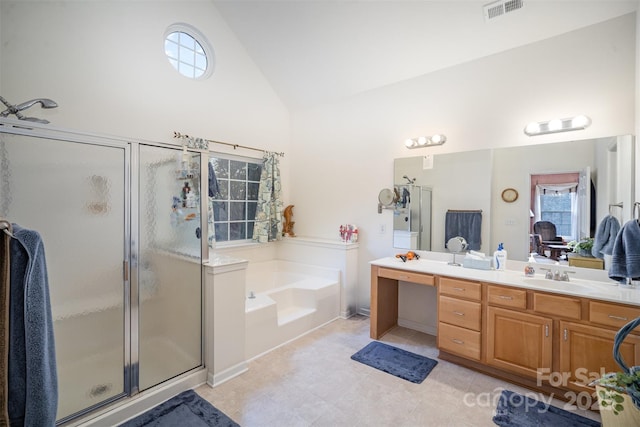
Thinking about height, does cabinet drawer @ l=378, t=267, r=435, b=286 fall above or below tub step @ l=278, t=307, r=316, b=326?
above

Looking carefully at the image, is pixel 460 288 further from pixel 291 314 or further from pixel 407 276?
pixel 291 314

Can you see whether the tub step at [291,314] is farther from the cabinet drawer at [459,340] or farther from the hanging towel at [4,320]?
the hanging towel at [4,320]

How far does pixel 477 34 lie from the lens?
2.68 m

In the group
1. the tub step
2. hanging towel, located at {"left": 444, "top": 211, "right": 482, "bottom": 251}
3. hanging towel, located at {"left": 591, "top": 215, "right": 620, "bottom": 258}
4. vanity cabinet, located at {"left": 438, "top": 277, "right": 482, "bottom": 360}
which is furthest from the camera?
the tub step

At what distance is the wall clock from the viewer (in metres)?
2.71

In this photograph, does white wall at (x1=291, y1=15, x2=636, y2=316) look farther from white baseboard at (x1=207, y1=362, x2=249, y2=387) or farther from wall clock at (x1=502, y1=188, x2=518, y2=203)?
white baseboard at (x1=207, y1=362, x2=249, y2=387)

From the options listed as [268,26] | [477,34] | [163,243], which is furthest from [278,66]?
[163,243]

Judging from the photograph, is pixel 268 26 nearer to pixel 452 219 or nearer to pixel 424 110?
pixel 424 110

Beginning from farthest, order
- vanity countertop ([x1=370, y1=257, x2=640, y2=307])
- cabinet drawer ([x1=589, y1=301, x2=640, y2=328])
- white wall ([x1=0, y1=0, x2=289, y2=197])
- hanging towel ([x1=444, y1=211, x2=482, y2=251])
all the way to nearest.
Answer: hanging towel ([x1=444, y1=211, x2=482, y2=251]) → white wall ([x1=0, y1=0, x2=289, y2=197]) → vanity countertop ([x1=370, y1=257, x2=640, y2=307]) → cabinet drawer ([x1=589, y1=301, x2=640, y2=328])

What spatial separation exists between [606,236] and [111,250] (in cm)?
362

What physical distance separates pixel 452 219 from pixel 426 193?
1.31ft

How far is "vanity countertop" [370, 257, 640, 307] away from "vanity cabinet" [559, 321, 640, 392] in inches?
8.6

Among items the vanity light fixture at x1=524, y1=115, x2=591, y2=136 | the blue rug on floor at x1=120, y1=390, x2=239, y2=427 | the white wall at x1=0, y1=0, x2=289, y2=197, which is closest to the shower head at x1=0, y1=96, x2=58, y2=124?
the white wall at x1=0, y1=0, x2=289, y2=197

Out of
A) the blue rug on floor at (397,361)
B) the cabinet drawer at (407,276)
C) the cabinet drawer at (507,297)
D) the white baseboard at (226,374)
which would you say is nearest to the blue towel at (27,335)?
the white baseboard at (226,374)
